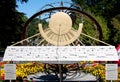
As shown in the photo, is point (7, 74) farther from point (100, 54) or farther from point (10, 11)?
Result: point (10, 11)

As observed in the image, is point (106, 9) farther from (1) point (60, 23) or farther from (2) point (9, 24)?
(1) point (60, 23)

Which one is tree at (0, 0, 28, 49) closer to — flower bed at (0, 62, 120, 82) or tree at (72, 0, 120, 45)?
tree at (72, 0, 120, 45)

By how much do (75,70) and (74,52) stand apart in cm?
253

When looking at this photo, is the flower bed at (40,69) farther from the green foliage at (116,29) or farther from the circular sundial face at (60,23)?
the green foliage at (116,29)

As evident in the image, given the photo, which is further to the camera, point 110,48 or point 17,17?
point 17,17

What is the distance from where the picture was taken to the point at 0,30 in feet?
142

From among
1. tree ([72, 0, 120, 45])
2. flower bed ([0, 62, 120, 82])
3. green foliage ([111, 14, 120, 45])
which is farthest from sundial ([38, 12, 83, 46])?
tree ([72, 0, 120, 45])

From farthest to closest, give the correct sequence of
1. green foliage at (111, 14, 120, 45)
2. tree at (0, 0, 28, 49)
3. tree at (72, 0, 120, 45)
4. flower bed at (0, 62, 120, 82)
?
tree at (72, 0, 120, 45) → green foliage at (111, 14, 120, 45) → tree at (0, 0, 28, 49) → flower bed at (0, 62, 120, 82)

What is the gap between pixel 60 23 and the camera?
13492 millimetres

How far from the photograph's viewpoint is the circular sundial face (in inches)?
531

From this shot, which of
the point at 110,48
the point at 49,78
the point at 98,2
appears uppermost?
the point at 98,2

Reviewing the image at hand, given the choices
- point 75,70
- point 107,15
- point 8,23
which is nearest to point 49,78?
point 75,70

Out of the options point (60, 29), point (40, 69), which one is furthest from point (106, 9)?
point (40, 69)

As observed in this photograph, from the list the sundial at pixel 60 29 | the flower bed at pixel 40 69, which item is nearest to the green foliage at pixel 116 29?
the sundial at pixel 60 29
